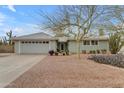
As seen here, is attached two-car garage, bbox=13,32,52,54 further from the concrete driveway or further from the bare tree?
the concrete driveway

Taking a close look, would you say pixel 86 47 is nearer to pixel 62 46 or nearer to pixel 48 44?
pixel 62 46

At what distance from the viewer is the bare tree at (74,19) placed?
74.6ft

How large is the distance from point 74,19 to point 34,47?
633 inches

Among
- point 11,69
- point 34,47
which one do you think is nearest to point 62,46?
point 34,47

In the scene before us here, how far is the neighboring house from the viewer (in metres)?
38.5

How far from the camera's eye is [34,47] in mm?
38531

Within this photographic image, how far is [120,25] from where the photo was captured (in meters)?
18.1

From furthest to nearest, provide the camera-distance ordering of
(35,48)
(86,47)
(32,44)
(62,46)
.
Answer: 1. (62,46)
2. (86,47)
3. (32,44)
4. (35,48)

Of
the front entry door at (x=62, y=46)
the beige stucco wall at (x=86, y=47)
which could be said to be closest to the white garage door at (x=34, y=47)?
the front entry door at (x=62, y=46)

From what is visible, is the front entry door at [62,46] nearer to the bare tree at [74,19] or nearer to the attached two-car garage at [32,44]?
the attached two-car garage at [32,44]

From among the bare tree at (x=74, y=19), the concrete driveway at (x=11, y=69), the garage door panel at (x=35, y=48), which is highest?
the bare tree at (x=74, y=19)

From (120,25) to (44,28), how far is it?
8662 mm

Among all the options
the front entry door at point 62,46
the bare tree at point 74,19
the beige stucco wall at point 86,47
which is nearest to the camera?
the bare tree at point 74,19
